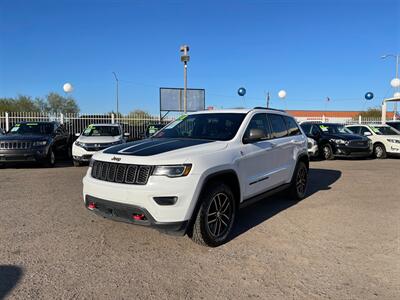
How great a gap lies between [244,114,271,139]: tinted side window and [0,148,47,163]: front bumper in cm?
793

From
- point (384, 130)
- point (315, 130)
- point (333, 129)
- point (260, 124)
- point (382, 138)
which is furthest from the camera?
point (384, 130)

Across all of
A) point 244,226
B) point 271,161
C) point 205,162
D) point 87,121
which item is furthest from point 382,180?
point 87,121

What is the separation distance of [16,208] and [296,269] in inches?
190

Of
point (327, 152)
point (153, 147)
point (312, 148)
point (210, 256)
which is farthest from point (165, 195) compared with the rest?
point (327, 152)

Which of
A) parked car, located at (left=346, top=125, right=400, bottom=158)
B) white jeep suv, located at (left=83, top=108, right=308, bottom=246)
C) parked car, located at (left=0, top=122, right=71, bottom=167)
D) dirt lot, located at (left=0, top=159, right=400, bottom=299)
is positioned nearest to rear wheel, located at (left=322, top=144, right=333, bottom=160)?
parked car, located at (left=346, top=125, right=400, bottom=158)

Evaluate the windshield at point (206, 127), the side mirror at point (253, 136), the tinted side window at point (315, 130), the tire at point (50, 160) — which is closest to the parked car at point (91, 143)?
the tire at point (50, 160)

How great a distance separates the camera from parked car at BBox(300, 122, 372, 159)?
1423cm

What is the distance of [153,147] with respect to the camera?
429 cm

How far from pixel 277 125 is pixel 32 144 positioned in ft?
26.7

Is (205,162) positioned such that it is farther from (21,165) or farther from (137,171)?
(21,165)

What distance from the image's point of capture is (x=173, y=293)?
123 inches

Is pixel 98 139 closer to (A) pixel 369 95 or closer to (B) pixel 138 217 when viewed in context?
(B) pixel 138 217

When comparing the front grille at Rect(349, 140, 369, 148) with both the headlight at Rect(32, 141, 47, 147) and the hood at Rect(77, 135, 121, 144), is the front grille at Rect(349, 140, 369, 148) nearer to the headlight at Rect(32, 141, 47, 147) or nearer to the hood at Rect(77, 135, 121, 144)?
the hood at Rect(77, 135, 121, 144)

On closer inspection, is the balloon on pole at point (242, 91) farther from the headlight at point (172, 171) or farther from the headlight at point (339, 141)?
the headlight at point (172, 171)
